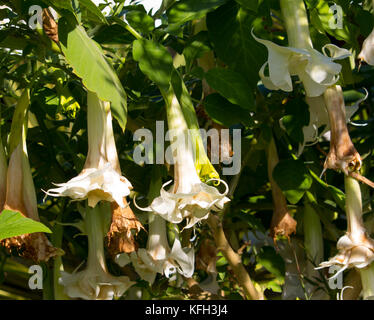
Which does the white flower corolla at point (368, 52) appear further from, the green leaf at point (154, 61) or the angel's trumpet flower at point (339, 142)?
the green leaf at point (154, 61)

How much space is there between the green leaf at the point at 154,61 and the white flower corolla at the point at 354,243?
0.30m

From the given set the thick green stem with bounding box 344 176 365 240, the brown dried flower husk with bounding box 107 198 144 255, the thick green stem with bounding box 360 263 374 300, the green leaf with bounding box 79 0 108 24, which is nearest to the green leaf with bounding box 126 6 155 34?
the green leaf with bounding box 79 0 108 24

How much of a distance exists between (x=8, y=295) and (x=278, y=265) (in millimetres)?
574

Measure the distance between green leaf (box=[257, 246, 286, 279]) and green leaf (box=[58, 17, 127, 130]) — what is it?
19.8 inches

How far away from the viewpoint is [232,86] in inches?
27.8

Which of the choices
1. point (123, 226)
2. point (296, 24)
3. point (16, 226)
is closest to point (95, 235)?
point (123, 226)

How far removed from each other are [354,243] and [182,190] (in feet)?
0.89

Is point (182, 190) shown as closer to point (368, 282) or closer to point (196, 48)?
point (196, 48)

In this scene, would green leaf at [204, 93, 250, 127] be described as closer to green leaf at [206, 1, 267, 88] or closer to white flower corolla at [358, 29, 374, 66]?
green leaf at [206, 1, 267, 88]

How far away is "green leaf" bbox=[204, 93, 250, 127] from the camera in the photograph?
0.73 m

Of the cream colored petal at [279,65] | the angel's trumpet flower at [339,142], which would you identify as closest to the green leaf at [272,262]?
the angel's trumpet flower at [339,142]

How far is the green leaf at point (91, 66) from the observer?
60 centimetres
